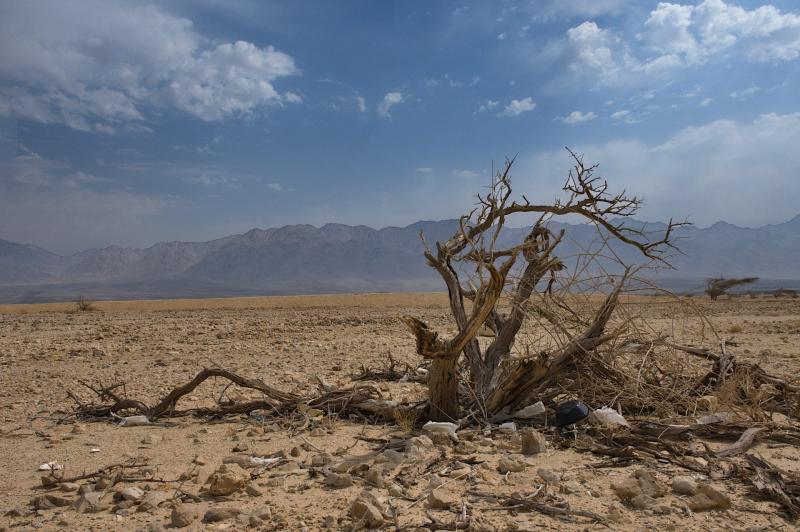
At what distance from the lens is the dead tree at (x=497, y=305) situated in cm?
450

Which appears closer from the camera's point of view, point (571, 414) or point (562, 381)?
point (571, 414)

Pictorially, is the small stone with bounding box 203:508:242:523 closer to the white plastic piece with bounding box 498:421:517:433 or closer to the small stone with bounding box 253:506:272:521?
the small stone with bounding box 253:506:272:521

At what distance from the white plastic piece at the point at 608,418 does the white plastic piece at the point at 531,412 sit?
1.34 feet

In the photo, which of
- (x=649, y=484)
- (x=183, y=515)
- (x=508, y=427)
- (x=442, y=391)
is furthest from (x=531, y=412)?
(x=183, y=515)

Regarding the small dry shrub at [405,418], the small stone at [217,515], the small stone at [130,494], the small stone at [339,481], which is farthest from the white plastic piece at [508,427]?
the small stone at [130,494]

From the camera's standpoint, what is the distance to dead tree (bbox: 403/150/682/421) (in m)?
4.50

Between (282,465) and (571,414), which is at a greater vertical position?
(571,414)

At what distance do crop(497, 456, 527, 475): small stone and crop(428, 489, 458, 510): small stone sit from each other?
0.55 m

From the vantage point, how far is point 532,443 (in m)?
3.96

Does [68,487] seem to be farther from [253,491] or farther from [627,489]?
[627,489]

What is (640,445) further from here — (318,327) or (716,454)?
(318,327)

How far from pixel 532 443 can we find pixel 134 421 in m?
3.58

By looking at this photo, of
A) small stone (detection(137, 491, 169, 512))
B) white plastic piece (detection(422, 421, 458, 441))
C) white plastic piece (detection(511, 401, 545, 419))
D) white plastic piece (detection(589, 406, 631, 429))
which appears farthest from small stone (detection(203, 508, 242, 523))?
white plastic piece (detection(589, 406, 631, 429))

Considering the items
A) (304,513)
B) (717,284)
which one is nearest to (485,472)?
(304,513)
